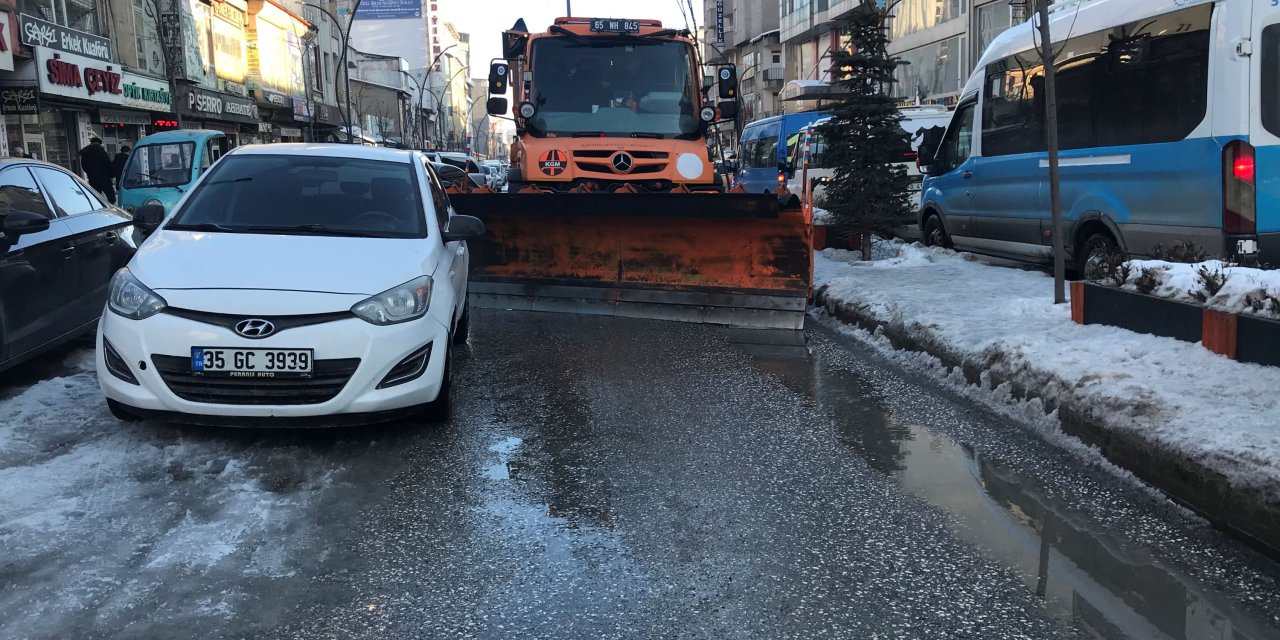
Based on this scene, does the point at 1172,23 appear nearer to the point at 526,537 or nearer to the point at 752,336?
the point at 752,336

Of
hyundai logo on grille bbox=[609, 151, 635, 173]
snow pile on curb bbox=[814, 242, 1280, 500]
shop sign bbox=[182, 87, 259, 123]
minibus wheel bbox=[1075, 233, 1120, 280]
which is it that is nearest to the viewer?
snow pile on curb bbox=[814, 242, 1280, 500]

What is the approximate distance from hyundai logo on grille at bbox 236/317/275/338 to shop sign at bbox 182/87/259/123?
101 feet

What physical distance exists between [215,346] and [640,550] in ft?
8.02

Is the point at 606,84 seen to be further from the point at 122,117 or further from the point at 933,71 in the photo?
the point at 933,71

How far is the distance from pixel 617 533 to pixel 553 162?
6969mm

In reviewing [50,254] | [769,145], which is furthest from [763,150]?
[50,254]

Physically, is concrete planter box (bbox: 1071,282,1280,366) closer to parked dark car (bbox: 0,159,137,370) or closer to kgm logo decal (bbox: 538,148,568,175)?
kgm logo decal (bbox: 538,148,568,175)

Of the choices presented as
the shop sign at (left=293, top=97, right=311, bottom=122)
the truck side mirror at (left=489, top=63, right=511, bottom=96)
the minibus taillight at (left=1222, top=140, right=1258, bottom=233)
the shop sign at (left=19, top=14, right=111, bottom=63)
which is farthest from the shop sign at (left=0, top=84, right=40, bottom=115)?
the shop sign at (left=293, top=97, right=311, bottom=122)

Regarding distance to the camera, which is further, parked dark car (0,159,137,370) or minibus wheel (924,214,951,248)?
minibus wheel (924,214,951,248)

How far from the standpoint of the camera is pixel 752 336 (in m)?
8.73

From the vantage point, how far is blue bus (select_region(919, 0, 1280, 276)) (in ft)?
25.1

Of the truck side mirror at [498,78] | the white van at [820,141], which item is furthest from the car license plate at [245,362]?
the white van at [820,141]

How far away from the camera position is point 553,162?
34.4ft

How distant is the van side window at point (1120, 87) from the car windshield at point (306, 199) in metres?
6.25
